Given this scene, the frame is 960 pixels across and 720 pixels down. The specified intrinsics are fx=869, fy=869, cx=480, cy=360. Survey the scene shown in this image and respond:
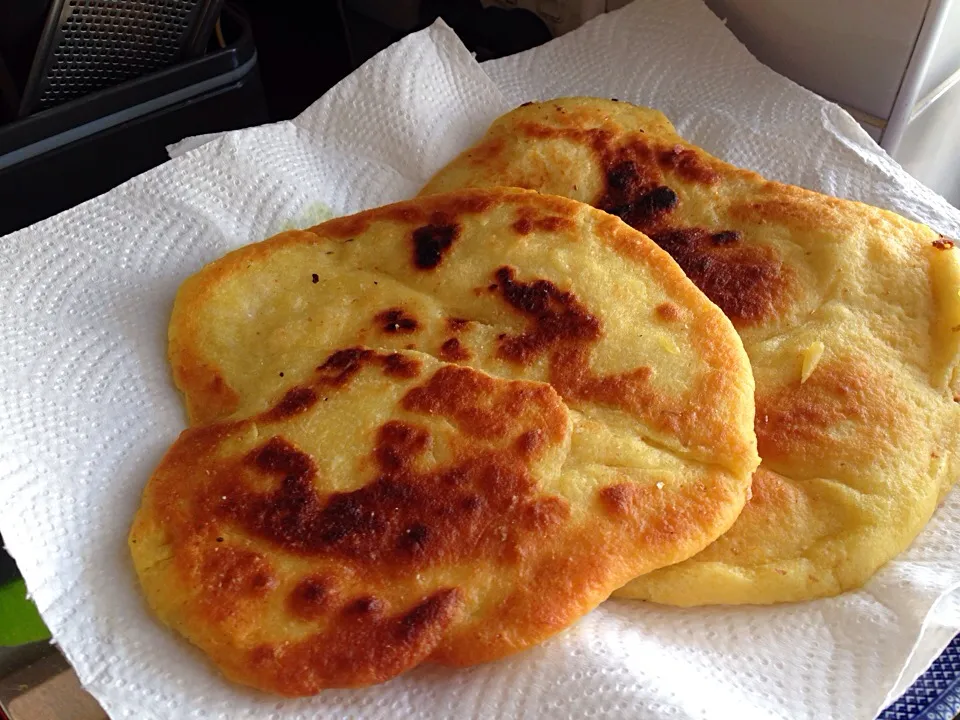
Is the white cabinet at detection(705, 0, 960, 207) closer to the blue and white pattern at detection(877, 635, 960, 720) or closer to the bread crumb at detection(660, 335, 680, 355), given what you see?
the bread crumb at detection(660, 335, 680, 355)

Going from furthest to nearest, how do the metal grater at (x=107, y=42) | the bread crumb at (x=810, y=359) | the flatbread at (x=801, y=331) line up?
the metal grater at (x=107, y=42)
the bread crumb at (x=810, y=359)
the flatbread at (x=801, y=331)

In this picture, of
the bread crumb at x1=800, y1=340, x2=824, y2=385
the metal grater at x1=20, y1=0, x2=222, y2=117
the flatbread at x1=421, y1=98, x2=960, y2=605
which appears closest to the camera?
the flatbread at x1=421, y1=98, x2=960, y2=605

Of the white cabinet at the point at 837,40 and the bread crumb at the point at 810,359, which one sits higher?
the white cabinet at the point at 837,40

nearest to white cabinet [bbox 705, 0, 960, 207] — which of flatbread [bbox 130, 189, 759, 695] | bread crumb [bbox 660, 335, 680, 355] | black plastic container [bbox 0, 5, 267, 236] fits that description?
flatbread [bbox 130, 189, 759, 695]

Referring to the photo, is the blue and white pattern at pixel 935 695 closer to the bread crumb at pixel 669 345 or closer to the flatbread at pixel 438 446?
the flatbread at pixel 438 446

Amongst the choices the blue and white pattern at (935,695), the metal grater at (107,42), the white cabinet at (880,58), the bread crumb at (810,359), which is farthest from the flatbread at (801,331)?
the metal grater at (107,42)

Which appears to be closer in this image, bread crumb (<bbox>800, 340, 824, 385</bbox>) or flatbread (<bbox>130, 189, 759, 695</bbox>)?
flatbread (<bbox>130, 189, 759, 695</bbox>)

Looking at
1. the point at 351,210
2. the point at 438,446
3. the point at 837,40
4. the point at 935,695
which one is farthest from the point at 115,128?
the point at 935,695

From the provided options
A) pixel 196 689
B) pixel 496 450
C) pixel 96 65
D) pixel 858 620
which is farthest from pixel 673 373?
pixel 96 65

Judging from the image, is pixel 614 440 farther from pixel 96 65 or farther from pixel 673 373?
pixel 96 65
